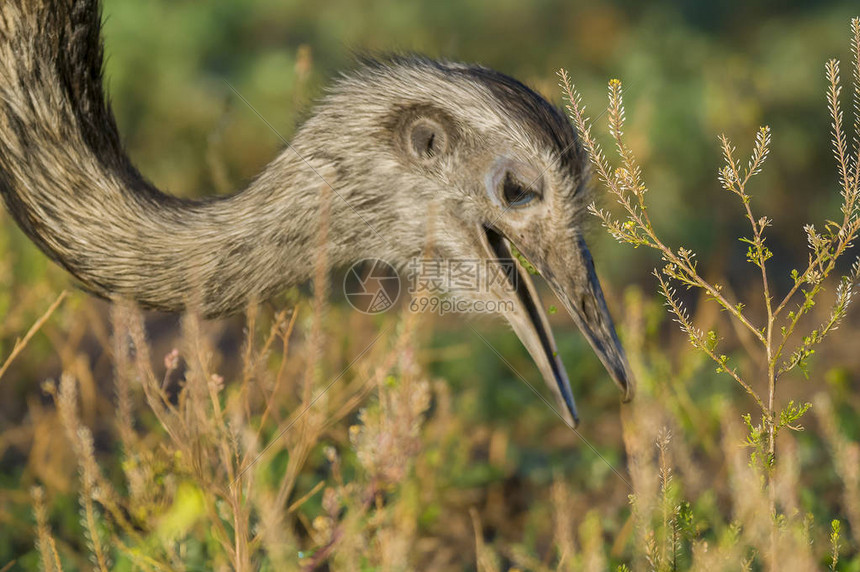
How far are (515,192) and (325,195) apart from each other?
0.51m

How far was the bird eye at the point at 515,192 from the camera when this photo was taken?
9.07 ft

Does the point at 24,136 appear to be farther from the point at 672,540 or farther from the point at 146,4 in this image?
the point at 146,4

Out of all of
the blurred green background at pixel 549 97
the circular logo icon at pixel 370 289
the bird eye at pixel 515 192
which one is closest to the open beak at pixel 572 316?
the bird eye at pixel 515 192

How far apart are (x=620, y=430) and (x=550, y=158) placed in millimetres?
1906

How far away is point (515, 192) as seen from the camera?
2801 mm

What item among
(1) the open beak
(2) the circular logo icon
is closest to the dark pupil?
(1) the open beak

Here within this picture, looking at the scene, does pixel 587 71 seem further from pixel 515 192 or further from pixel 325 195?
pixel 325 195

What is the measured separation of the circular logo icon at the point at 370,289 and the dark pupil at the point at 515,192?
2.67ft

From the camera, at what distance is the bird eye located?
276 centimetres

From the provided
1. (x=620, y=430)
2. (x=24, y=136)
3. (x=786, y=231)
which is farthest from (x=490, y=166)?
(x=786, y=231)

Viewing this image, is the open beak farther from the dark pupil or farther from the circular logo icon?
the circular logo icon

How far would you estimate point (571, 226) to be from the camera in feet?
9.05

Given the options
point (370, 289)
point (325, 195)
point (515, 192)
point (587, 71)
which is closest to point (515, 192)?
point (515, 192)
